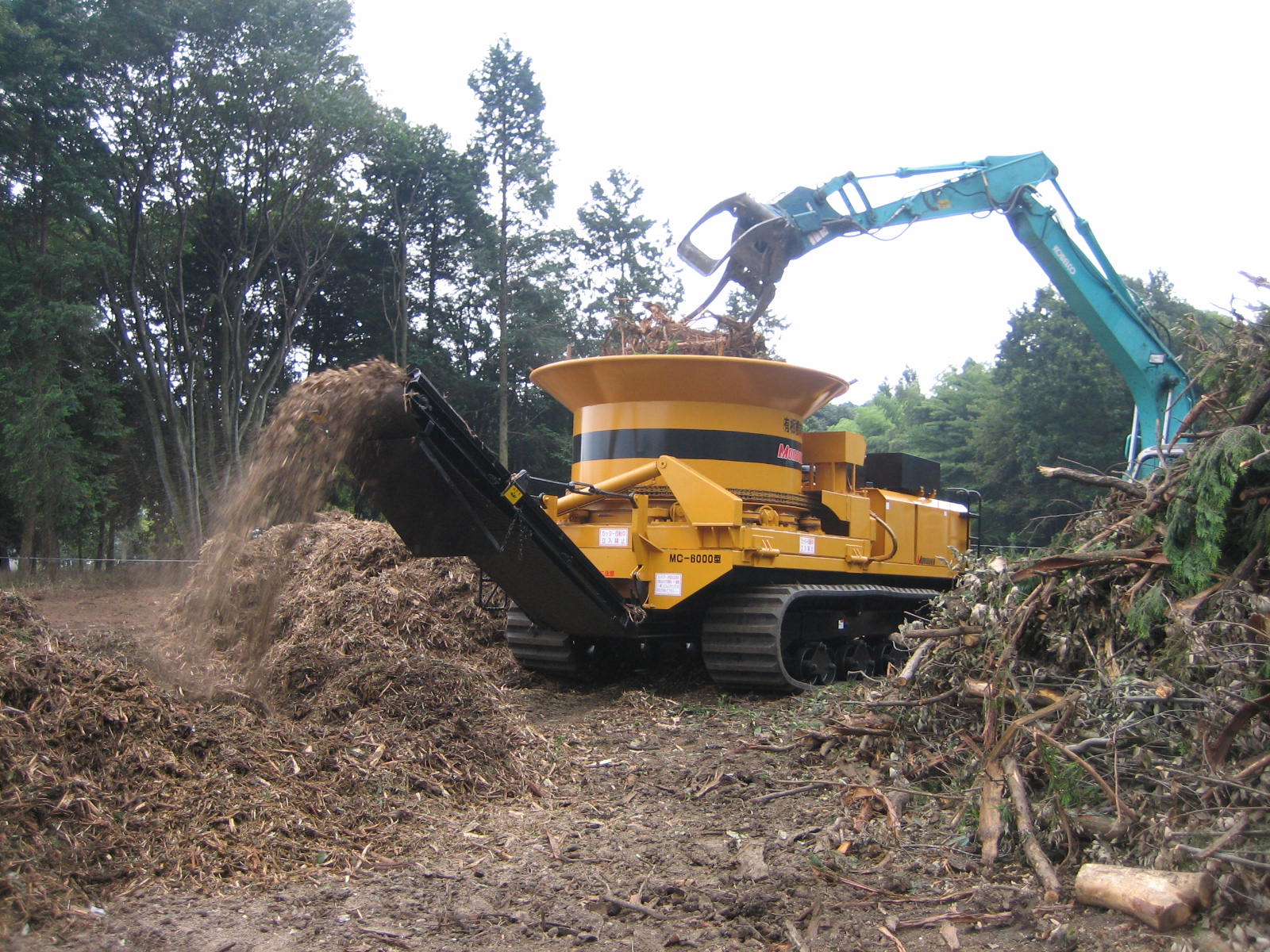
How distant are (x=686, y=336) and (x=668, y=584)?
2.36 meters

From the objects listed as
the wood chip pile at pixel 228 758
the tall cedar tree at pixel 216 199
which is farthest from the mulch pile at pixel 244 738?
the tall cedar tree at pixel 216 199

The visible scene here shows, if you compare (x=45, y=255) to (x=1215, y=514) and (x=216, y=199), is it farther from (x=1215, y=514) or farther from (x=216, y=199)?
(x=1215, y=514)

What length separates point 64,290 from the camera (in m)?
20.5

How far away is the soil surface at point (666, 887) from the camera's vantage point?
3.54 m

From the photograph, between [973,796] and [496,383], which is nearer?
[973,796]

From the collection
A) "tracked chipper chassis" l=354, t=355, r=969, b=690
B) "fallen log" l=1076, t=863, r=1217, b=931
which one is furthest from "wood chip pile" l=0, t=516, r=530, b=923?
"fallen log" l=1076, t=863, r=1217, b=931

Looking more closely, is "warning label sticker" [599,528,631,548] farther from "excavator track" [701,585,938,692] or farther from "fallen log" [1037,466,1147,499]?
"fallen log" [1037,466,1147,499]

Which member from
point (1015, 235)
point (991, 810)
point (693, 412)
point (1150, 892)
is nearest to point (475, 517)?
point (693, 412)

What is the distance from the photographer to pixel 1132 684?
445cm

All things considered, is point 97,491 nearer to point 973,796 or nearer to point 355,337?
point 355,337

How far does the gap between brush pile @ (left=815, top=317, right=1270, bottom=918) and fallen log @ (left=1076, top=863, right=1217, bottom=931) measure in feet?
0.23

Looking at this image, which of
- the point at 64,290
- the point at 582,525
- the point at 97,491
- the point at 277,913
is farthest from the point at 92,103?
the point at 277,913

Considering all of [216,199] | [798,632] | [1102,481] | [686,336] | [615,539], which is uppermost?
[216,199]

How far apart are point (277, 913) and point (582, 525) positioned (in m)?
4.89
